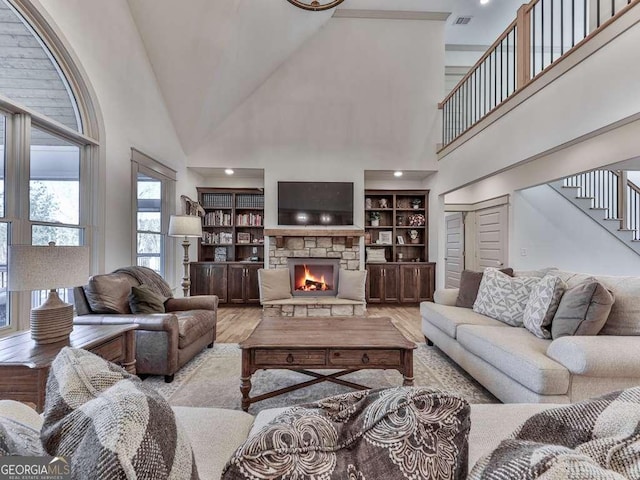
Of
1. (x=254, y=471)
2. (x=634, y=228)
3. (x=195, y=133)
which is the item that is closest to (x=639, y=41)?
(x=254, y=471)

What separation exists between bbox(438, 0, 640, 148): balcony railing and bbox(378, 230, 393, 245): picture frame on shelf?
73.8 inches

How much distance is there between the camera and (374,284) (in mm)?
5719

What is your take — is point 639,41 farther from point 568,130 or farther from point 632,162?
point 632,162

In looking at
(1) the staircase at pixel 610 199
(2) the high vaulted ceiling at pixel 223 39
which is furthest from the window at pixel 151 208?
(1) the staircase at pixel 610 199

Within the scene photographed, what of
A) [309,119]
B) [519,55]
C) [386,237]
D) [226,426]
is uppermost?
[309,119]

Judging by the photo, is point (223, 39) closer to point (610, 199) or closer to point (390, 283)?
point (390, 283)

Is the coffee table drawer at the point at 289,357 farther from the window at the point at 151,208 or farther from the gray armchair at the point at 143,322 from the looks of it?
the window at the point at 151,208

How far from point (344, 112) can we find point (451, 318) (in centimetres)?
401

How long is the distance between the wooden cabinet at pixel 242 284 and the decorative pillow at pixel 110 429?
5.03 m

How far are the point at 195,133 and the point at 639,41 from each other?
202 inches

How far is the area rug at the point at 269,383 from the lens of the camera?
2.28 meters

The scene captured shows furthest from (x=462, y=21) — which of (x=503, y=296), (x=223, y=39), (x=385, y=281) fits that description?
(x=503, y=296)

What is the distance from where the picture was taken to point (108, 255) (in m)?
3.19

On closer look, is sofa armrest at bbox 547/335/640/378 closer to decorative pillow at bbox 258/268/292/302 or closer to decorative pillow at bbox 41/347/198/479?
decorative pillow at bbox 41/347/198/479
